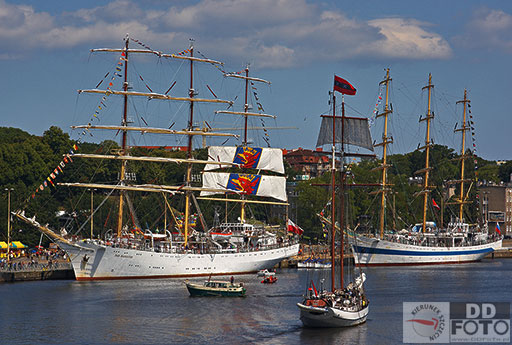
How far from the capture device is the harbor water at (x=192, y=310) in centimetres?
6022

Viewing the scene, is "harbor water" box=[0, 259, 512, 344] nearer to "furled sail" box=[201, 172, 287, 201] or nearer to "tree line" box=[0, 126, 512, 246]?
"furled sail" box=[201, 172, 287, 201]

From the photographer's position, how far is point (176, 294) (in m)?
82.6

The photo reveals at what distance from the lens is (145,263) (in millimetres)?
96625

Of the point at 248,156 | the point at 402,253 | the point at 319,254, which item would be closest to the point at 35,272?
the point at 248,156

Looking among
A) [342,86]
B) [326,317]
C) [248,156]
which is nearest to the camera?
[326,317]

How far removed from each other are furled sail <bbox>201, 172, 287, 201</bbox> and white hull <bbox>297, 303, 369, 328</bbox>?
5611 cm

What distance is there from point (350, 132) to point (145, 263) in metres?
32.2

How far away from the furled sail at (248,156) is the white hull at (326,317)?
Answer: 188 feet

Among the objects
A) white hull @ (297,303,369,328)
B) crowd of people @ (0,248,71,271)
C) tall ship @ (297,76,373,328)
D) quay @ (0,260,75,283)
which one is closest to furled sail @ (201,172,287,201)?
crowd of people @ (0,248,71,271)

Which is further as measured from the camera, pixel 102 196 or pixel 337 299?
pixel 102 196

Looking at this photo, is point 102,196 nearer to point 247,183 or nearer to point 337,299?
point 247,183

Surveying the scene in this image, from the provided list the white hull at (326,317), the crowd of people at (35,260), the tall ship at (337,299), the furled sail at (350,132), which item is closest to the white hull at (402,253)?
the crowd of people at (35,260)

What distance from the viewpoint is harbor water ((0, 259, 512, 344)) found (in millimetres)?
60219

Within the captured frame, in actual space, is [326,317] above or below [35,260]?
below
